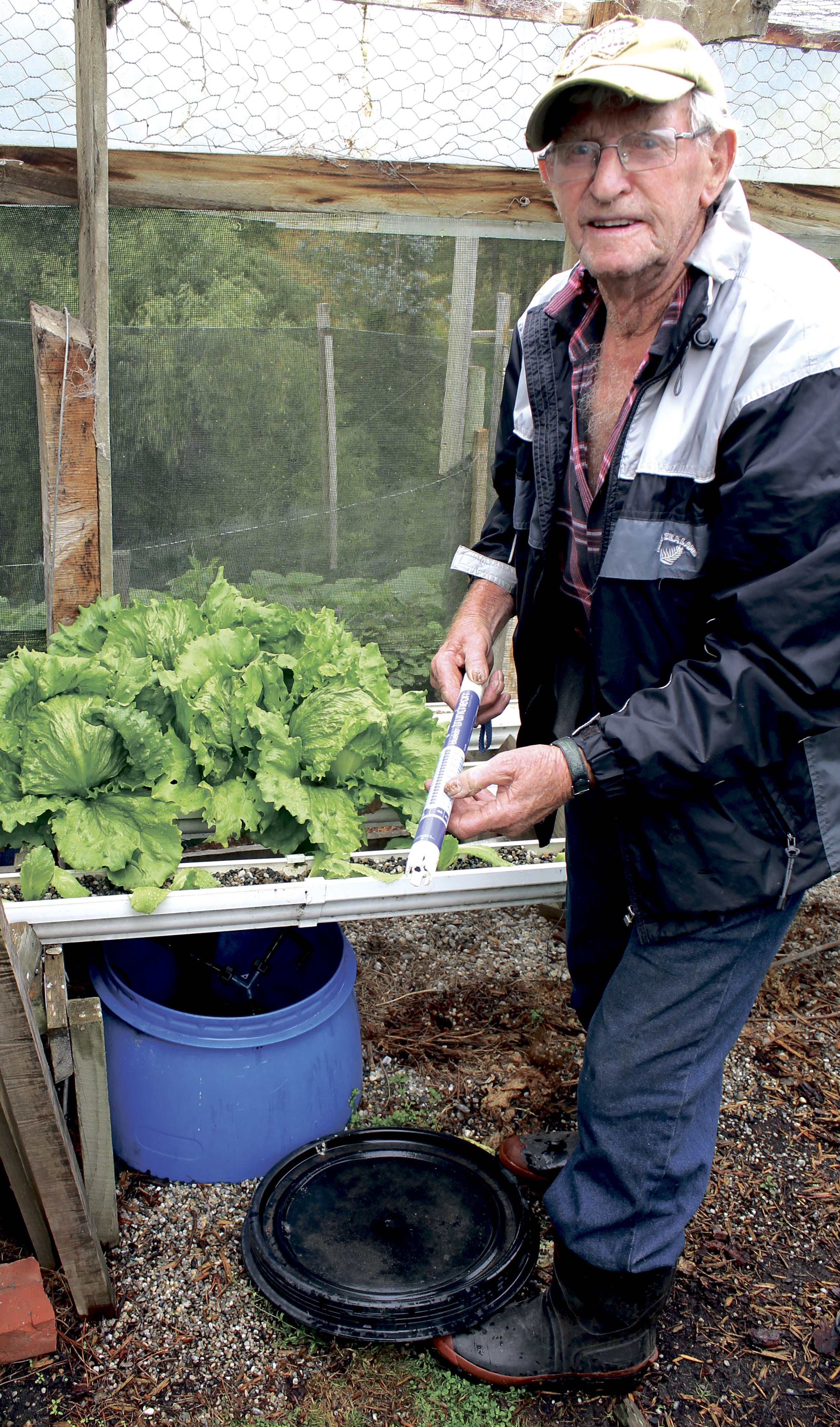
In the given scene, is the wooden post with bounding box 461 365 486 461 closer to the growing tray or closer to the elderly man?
the elderly man

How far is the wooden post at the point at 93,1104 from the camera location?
2.12 metres

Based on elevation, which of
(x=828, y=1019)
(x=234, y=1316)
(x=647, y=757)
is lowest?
(x=828, y=1019)

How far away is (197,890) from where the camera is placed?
7.99 ft

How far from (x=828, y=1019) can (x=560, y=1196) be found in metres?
1.74

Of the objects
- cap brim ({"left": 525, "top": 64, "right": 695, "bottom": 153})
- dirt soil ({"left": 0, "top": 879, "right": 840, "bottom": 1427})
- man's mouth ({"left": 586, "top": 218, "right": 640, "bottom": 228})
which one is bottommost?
dirt soil ({"left": 0, "top": 879, "right": 840, "bottom": 1427})

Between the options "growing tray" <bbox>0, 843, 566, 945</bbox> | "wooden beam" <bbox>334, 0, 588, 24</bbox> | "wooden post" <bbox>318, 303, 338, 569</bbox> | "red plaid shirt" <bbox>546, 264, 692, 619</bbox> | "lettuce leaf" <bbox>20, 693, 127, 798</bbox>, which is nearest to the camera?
"red plaid shirt" <bbox>546, 264, 692, 619</bbox>

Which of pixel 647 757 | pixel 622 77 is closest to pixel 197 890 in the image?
pixel 647 757

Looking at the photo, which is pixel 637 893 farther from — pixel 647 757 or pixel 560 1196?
pixel 560 1196

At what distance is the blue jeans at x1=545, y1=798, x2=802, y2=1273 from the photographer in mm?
1819

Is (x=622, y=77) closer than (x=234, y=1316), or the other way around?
(x=622, y=77)

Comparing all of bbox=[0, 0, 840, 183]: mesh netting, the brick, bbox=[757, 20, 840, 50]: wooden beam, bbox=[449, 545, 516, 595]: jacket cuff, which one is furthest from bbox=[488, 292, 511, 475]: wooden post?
the brick

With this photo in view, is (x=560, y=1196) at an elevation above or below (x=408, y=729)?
below

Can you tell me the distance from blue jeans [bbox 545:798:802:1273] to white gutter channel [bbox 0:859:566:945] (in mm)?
682

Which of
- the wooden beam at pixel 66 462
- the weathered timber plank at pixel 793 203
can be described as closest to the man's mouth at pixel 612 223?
the wooden beam at pixel 66 462
